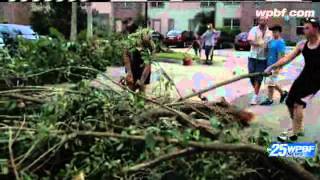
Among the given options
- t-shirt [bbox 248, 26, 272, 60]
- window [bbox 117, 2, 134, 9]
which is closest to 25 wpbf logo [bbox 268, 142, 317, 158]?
t-shirt [bbox 248, 26, 272, 60]

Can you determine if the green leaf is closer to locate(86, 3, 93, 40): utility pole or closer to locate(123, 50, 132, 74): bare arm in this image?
locate(86, 3, 93, 40): utility pole

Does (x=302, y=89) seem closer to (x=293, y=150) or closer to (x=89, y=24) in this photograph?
(x=293, y=150)

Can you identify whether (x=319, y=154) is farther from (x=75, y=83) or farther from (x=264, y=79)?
(x=75, y=83)

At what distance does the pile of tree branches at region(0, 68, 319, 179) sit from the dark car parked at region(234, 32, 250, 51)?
77 cm

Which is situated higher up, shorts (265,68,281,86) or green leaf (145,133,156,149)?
shorts (265,68,281,86)

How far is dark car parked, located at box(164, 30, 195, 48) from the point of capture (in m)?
4.45

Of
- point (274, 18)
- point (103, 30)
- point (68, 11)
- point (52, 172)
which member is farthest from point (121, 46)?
point (52, 172)

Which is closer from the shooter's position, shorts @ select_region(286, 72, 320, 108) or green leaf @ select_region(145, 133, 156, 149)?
green leaf @ select_region(145, 133, 156, 149)

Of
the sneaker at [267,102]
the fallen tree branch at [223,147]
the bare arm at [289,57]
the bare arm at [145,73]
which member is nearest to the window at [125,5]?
the bare arm at [145,73]

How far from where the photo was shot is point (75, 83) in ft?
12.5

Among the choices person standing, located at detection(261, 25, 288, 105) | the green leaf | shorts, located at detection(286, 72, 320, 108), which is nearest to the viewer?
the green leaf

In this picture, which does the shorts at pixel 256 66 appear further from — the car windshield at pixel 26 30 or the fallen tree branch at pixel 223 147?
the car windshield at pixel 26 30

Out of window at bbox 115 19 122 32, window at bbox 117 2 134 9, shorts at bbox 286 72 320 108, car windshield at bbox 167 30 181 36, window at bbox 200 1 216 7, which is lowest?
shorts at bbox 286 72 320 108

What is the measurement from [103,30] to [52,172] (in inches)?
65.6
